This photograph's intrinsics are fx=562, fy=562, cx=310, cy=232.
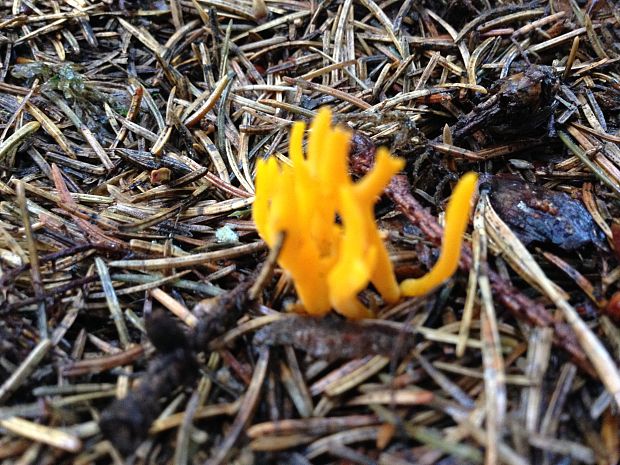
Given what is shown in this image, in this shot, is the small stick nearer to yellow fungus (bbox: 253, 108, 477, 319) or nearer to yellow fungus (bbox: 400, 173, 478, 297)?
yellow fungus (bbox: 253, 108, 477, 319)

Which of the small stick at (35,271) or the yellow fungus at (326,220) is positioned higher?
the yellow fungus at (326,220)

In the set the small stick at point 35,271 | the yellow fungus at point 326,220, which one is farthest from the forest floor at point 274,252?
the yellow fungus at point 326,220

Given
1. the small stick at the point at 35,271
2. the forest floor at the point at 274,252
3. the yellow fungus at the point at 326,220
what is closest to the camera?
the yellow fungus at the point at 326,220

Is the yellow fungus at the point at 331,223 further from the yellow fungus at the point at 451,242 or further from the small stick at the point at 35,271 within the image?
the small stick at the point at 35,271

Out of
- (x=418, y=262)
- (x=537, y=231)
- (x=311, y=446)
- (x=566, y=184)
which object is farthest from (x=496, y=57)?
(x=311, y=446)

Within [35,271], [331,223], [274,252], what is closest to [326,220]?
[331,223]

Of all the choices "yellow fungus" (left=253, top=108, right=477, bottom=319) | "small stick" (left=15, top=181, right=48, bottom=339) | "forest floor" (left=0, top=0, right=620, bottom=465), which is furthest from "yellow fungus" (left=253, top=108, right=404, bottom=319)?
"small stick" (left=15, top=181, right=48, bottom=339)

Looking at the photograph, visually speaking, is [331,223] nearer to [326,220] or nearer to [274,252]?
[326,220]

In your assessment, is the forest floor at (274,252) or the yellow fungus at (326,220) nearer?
the yellow fungus at (326,220)
